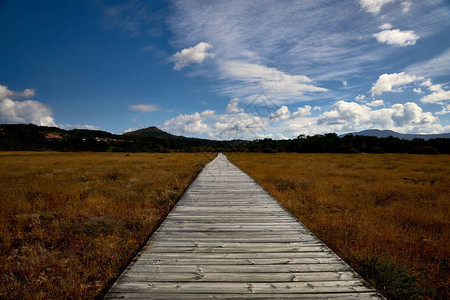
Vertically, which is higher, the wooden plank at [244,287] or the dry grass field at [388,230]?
the wooden plank at [244,287]

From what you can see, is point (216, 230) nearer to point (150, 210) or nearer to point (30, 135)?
point (150, 210)

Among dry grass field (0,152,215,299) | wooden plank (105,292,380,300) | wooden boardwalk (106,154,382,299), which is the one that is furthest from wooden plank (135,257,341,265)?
dry grass field (0,152,215,299)

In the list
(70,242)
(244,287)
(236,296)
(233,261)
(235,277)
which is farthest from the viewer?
(70,242)

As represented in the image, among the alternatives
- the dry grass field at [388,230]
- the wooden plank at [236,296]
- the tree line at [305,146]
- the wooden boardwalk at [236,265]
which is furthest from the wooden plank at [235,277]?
the tree line at [305,146]

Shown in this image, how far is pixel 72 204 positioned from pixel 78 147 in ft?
247

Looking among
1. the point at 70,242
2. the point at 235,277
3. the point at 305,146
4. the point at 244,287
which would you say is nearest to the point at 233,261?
the point at 235,277

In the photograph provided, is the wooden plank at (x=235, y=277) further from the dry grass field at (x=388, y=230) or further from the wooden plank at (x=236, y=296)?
the dry grass field at (x=388, y=230)

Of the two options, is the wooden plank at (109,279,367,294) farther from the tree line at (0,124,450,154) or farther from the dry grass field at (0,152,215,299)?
the tree line at (0,124,450,154)

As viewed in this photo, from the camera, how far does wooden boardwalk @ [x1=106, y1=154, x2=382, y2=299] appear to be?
247 centimetres

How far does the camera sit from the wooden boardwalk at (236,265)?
8.11ft

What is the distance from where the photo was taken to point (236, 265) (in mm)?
3000

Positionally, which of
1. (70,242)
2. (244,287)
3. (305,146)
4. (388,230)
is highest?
(305,146)

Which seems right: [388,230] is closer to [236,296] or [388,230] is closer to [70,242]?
[236,296]

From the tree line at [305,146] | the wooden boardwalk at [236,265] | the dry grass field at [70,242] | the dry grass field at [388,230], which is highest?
the tree line at [305,146]
